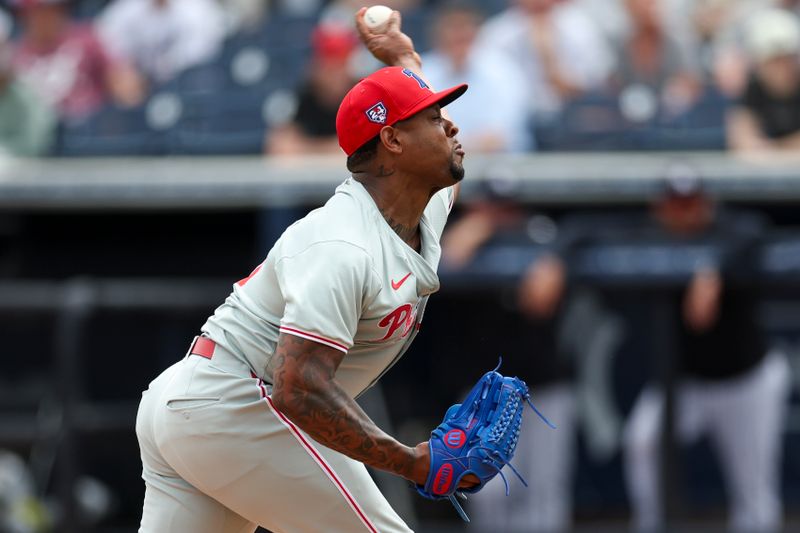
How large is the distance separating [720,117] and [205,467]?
4.94 m

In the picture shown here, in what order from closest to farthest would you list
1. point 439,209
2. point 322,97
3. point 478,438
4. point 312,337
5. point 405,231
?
point 312,337, point 478,438, point 405,231, point 439,209, point 322,97

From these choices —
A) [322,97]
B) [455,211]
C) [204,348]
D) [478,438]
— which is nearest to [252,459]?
[204,348]

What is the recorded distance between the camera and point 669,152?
7371 millimetres

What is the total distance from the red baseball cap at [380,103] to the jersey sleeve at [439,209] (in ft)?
1.40

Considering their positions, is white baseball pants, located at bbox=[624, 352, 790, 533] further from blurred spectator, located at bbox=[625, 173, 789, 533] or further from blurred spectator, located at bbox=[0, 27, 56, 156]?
blurred spectator, located at bbox=[0, 27, 56, 156]

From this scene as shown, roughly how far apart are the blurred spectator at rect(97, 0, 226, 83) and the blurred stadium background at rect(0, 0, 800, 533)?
15 millimetres

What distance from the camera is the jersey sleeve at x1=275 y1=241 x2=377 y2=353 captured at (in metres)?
2.90

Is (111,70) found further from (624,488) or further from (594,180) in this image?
(624,488)

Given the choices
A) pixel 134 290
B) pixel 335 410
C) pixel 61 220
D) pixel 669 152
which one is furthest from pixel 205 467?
pixel 61 220

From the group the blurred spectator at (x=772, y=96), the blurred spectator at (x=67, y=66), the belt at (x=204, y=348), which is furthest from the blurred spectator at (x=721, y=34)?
the belt at (x=204, y=348)

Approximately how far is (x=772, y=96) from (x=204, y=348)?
15.5 feet

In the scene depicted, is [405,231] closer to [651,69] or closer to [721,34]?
[651,69]

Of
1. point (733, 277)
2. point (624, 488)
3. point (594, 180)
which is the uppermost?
point (594, 180)

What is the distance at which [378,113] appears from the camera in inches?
124
